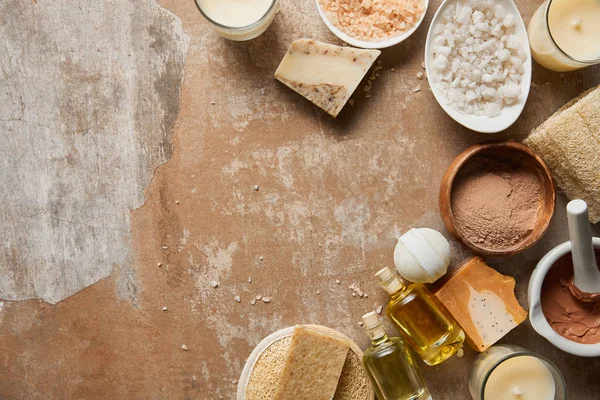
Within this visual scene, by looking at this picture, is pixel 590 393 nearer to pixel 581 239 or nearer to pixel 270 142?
pixel 581 239

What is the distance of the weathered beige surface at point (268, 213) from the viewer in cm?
140

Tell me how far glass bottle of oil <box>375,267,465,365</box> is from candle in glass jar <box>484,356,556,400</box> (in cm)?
11

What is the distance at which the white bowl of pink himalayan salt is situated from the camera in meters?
1.33

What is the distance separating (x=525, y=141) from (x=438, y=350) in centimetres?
56

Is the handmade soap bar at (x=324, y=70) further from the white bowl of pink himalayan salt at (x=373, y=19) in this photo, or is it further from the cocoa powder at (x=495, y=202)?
the cocoa powder at (x=495, y=202)

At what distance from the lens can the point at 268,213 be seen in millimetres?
1412

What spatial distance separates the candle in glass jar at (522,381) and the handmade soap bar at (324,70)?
73 cm

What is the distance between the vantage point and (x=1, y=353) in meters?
1.44

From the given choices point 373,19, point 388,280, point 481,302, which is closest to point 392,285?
point 388,280

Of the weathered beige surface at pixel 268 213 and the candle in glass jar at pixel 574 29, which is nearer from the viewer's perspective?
the candle in glass jar at pixel 574 29

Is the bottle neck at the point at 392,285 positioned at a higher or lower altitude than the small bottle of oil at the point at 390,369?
higher

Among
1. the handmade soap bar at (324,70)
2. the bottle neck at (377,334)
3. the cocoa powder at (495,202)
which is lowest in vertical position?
the bottle neck at (377,334)

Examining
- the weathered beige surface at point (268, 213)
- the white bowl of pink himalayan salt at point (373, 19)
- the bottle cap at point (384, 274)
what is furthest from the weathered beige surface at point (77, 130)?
the bottle cap at point (384, 274)

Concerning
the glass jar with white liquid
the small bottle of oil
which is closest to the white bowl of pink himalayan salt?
the glass jar with white liquid
